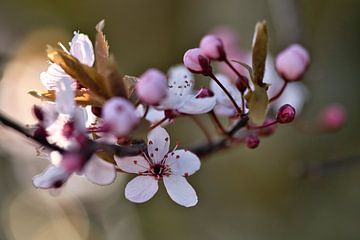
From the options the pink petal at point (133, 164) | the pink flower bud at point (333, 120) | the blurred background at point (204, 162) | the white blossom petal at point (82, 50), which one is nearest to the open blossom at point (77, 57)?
the white blossom petal at point (82, 50)

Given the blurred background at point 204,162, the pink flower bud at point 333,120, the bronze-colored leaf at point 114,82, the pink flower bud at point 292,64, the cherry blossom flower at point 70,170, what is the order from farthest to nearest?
1. the blurred background at point 204,162
2. the pink flower bud at point 333,120
3. the pink flower bud at point 292,64
4. the bronze-colored leaf at point 114,82
5. the cherry blossom flower at point 70,170

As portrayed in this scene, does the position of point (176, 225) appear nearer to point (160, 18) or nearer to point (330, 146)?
point (330, 146)

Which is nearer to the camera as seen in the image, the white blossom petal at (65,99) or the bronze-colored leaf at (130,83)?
the white blossom petal at (65,99)

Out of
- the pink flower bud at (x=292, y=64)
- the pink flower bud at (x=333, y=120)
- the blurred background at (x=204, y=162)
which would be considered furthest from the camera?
the blurred background at (x=204, y=162)

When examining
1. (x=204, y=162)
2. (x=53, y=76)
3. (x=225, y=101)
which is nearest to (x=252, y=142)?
(x=225, y=101)

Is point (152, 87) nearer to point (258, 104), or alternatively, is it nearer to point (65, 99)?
point (65, 99)

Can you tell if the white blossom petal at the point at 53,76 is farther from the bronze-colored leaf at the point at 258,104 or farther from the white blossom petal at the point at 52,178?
the bronze-colored leaf at the point at 258,104

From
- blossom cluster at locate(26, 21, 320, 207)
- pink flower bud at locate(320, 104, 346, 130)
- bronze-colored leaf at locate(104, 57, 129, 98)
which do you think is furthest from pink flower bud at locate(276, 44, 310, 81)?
pink flower bud at locate(320, 104, 346, 130)
